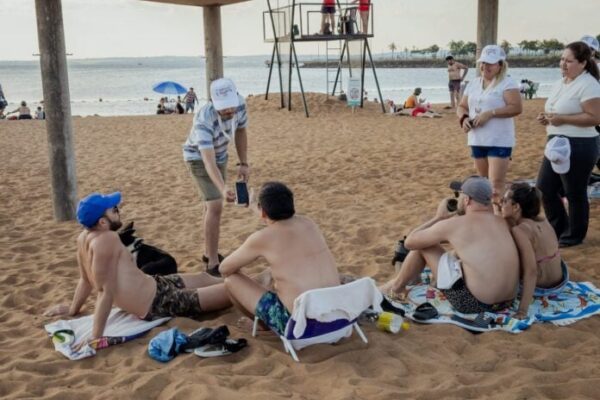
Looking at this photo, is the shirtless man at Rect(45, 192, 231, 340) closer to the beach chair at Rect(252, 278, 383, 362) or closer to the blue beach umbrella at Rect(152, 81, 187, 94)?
the beach chair at Rect(252, 278, 383, 362)

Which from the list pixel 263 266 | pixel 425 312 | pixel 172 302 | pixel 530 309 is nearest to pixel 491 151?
pixel 530 309

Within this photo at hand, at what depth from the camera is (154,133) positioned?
1448 cm

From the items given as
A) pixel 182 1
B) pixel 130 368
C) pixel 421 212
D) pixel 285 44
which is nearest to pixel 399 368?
pixel 130 368

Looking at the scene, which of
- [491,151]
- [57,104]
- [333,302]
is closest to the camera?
[333,302]

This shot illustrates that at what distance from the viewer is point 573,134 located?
15.5ft

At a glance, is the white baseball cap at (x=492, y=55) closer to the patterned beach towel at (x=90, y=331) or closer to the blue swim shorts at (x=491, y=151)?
the blue swim shorts at (x=491, y=151)

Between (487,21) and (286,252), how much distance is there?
4.80m

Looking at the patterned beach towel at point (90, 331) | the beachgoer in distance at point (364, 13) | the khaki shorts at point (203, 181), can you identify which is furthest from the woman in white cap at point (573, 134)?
the beachgoer in distance at point (364, 13)

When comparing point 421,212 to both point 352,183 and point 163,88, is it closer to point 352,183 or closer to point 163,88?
point 352,183

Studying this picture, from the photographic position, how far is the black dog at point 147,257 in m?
4.42

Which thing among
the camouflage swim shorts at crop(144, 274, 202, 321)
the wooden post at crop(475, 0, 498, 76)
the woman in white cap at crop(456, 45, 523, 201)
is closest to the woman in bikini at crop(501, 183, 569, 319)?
the woman in white cap at crop(456, 45, 523, 201)

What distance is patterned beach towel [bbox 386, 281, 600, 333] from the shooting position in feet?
11.9

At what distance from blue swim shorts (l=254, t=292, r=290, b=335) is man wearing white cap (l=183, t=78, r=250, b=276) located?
1.08m

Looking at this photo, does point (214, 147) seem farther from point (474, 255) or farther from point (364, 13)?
point (364, 13)
